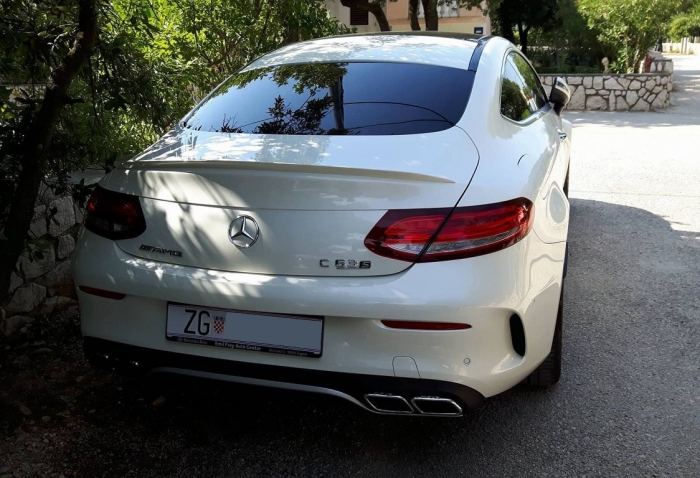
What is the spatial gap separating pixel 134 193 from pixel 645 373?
2553 mm

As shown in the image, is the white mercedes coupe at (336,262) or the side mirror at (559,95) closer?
the white mercedes coupe at (336,262)

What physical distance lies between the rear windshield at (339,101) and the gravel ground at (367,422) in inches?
43.6

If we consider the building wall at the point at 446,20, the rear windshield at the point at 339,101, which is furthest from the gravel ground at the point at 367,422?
the building wall at the point at 446,20

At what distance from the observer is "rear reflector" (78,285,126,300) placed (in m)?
2.71

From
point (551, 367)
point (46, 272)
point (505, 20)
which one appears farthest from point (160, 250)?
point (505, 20)

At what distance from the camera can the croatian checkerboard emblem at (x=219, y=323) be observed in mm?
2561

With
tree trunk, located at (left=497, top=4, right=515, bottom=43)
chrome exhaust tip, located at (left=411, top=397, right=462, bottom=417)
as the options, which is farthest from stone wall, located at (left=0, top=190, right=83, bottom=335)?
tree trunk, located at (left=497, top=4, right=515, bottom=43)

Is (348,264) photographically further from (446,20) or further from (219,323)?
(446,20)

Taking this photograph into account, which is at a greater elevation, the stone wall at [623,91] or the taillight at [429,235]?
the stone wall at [623,91]

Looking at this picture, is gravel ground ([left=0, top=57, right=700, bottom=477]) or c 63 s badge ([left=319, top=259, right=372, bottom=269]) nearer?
c 63 s badge ([left=319, top=259, right=372, bottom=269])

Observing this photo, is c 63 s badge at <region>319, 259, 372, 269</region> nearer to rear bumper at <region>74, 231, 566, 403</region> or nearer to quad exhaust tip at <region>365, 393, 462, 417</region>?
rear bumper at <region>74, 231, 566, 403</region>

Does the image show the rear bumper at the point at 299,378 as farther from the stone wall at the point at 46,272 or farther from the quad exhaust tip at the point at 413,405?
the stone wall at the point at 46,272

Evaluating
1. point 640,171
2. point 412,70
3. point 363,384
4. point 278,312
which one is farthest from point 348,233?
point 640,171

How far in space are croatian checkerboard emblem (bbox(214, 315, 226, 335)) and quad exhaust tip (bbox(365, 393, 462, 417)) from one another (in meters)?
0.56
